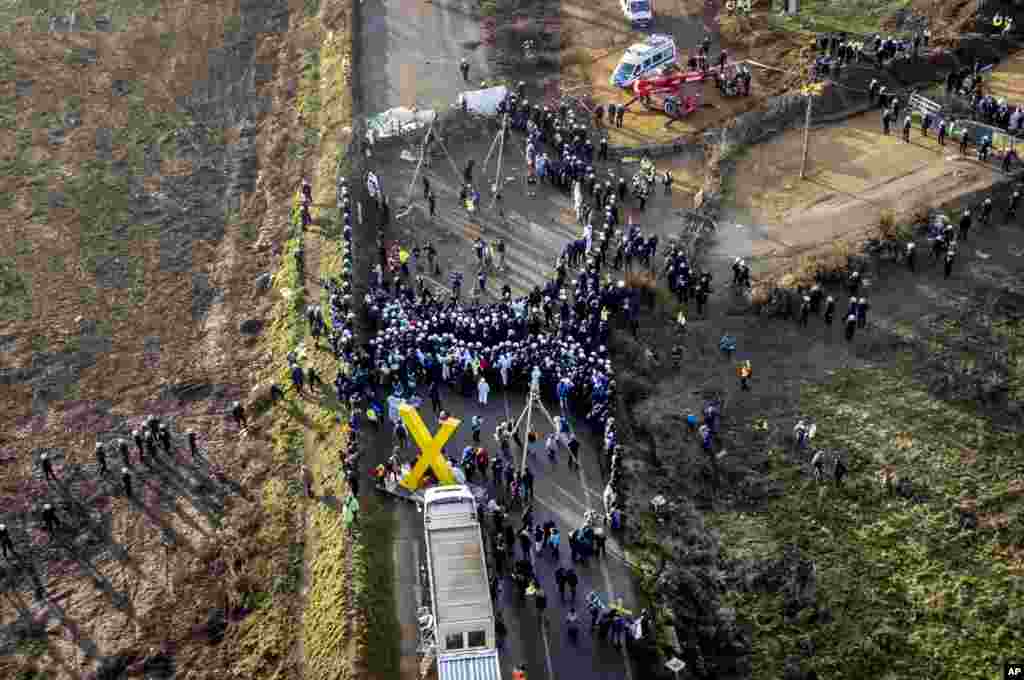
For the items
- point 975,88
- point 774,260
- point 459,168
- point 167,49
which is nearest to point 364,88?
point 459,168

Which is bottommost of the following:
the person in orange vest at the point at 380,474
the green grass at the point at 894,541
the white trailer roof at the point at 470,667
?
the green grass at the point at 894,541

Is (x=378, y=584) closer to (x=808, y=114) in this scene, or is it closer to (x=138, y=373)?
(x=138, y=373)

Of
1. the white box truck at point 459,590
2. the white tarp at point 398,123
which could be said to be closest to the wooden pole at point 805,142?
the white tarp at point 398,123

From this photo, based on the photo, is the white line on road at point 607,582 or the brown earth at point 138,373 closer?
the white line on road at point 607,582

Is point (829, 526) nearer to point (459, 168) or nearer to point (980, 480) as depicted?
point (980, 480)

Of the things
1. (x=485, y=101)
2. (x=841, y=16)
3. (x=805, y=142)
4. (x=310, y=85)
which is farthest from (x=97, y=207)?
(x=841, y=16)

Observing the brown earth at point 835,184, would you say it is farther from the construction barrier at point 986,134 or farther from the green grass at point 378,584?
the green grass at point 378,584
